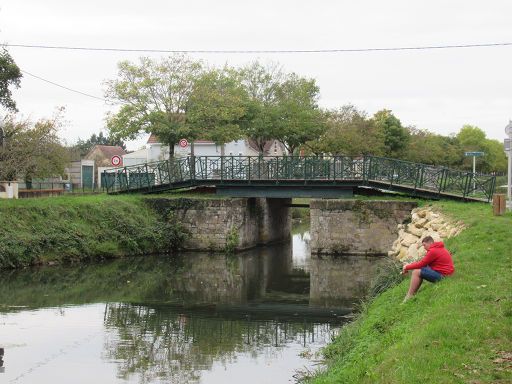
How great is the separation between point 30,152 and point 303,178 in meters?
13.2

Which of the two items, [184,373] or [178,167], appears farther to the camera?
[178,167]

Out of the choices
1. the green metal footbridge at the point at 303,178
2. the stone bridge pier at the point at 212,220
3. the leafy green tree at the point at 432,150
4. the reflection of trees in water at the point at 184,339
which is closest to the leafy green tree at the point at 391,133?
the leafy green tree at the point at 432,150

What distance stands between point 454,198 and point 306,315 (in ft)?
41.8

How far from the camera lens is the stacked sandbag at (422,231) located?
1900 cm

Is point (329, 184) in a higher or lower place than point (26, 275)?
higher

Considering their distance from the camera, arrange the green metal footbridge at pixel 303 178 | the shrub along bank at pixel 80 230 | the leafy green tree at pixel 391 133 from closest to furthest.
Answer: the shrub along bank at pixel 80 230
the green metal footbridge at pixel 303 178
the leafy green tree at pixel 391 133

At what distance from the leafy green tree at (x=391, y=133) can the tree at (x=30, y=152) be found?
28.6 m

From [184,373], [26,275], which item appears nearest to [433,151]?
[26,275]

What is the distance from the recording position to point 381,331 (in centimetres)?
1102

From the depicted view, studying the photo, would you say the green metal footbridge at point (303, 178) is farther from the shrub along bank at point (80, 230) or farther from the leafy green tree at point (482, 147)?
the leafy green tree at point (482, 147)

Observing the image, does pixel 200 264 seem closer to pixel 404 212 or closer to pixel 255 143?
pixel 404 212

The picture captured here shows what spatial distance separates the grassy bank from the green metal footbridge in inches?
582

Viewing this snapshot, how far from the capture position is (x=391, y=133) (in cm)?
6112

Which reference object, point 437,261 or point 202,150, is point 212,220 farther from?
point 202,150
